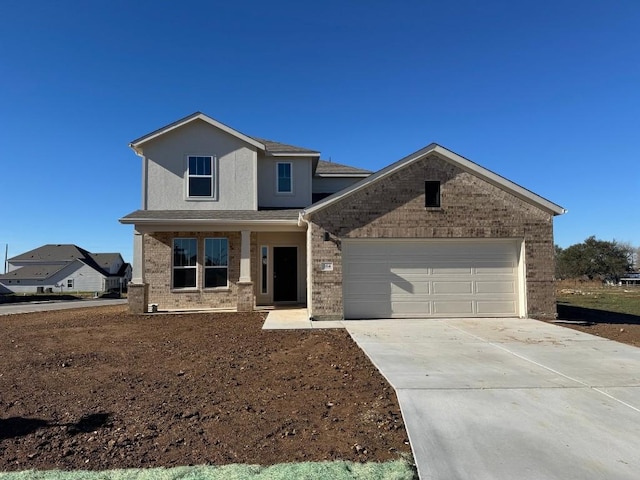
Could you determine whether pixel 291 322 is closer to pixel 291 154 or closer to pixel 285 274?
pixel 285 274

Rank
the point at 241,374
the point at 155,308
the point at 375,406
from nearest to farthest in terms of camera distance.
→ the point at 375,406 → the point at 241,374 → the point at 155,308

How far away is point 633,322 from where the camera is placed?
12.3 meters

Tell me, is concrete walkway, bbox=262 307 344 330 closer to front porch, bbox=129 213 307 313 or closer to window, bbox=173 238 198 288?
front porch, bbox=129 213 307 313

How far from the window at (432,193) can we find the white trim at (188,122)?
6.56m

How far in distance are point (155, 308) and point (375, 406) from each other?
1134 centimetres

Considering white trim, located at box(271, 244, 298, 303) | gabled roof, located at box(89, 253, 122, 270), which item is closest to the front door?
white trim, located at box(271, 244, 298, 303)

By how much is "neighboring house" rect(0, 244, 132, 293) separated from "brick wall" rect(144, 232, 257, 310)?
4498 centimetres

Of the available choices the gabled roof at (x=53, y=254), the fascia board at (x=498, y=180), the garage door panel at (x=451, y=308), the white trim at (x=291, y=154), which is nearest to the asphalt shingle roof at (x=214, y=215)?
the white trim at (x=291, y=154)

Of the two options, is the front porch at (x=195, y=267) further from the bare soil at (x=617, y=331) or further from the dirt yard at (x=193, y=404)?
the bare soil at (x=617, y=331)

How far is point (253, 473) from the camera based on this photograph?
3.51m

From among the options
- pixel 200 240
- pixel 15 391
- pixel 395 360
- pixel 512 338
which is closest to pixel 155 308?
pixel 200 240

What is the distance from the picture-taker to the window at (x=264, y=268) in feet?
52.1

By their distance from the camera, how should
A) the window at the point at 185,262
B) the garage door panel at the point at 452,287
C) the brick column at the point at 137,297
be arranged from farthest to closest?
1. the window at the point at 185,262
2. the brick column at the point at 137,297
3. the garage door panel at the point at 452,287

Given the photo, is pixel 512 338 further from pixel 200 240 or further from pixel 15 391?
pixel 200 240
